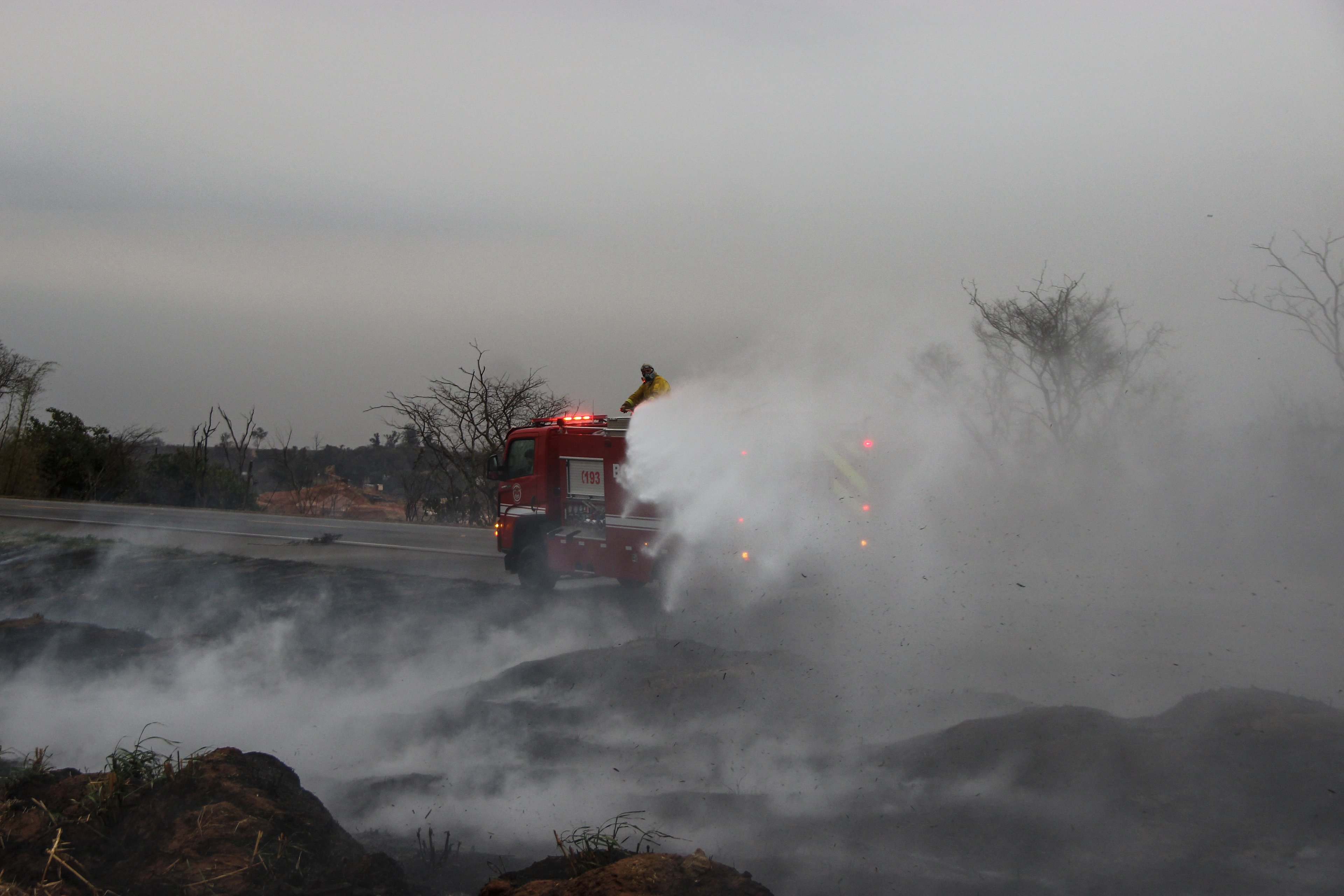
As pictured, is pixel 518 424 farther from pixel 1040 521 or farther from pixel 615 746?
pixel 615 746

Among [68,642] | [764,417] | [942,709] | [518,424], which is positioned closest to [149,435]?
[518,424]

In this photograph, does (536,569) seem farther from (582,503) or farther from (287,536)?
(287,536)

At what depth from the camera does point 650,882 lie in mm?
4355

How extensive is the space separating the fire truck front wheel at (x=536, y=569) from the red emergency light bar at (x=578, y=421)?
1778 millimetres

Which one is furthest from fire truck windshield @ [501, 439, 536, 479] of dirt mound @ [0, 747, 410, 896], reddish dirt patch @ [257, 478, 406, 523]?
reddish dirt patch @ [257, 478, 406, 523]

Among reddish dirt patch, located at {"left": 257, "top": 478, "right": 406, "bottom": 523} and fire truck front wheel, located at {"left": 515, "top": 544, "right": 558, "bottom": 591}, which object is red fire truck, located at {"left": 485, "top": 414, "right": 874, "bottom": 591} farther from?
reddish dirt patch, located at {"left": 257, "top": 478, "right": 406, "bottom": 523}

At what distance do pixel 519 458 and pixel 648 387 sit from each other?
8.05ft

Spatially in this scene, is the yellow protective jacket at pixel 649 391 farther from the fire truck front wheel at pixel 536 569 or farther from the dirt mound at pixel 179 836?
the dirt mound at pixel 179 836

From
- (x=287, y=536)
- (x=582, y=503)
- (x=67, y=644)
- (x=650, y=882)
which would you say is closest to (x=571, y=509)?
(x=582, y=503)

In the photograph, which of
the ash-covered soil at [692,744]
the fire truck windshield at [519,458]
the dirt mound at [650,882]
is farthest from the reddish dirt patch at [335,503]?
the dirt mound at [650,882]

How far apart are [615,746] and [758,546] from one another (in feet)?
11.5

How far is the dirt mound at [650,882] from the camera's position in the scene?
4.32 m

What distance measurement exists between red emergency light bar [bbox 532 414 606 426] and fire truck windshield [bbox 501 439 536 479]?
39 cm

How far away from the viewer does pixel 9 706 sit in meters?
9.76
